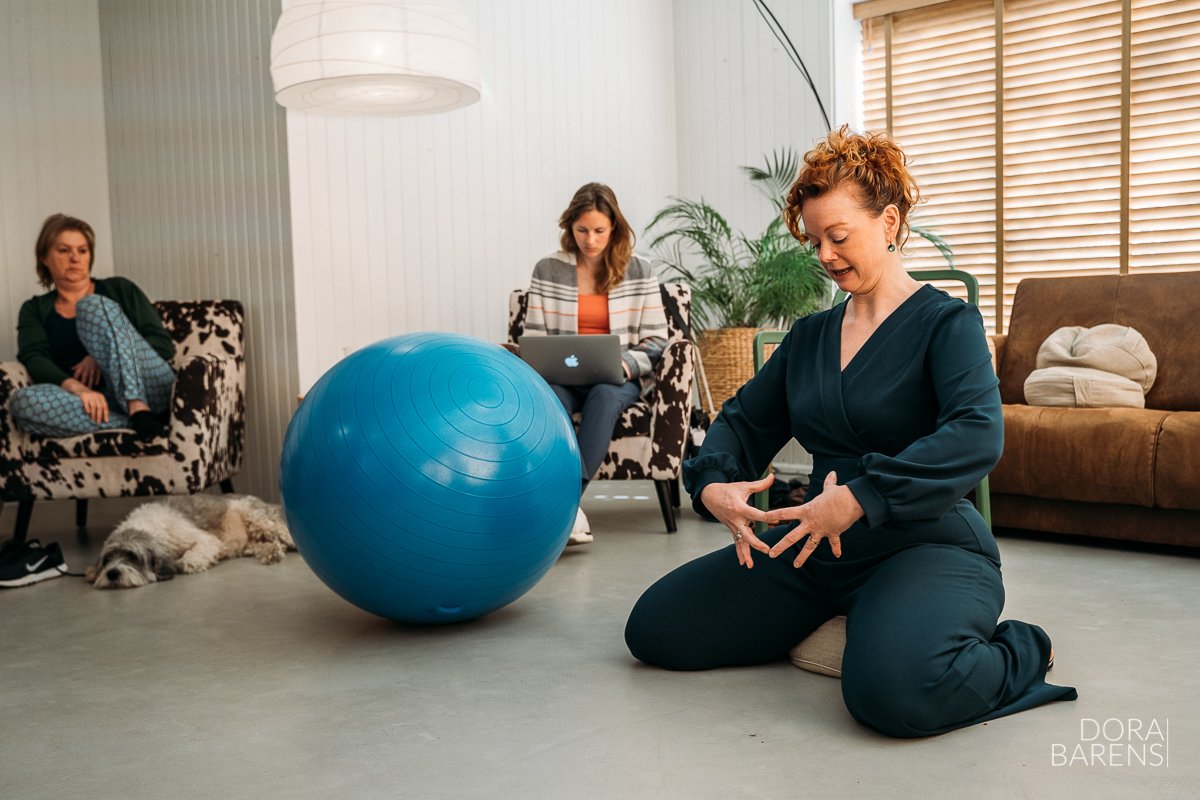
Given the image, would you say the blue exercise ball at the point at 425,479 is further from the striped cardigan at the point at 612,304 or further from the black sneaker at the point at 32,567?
the striped cardigan at the point at 612,304

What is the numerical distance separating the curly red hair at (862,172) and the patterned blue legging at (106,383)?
260 cm

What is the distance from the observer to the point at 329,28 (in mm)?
2988

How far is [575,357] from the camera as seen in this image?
3645mm

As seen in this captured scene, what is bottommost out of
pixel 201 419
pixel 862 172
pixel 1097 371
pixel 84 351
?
pixel 201 419

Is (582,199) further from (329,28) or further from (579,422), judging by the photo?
(329,28)

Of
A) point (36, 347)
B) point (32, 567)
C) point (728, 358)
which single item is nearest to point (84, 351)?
point (36, 347)

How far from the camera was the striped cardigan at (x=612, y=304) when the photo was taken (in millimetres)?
4012

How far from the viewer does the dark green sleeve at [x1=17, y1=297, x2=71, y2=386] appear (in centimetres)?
385

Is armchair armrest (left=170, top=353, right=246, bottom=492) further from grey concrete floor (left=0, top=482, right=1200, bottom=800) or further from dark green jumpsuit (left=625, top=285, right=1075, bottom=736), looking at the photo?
dark green jumpsuit (left=625, top=285, right=1075, bottom=736)

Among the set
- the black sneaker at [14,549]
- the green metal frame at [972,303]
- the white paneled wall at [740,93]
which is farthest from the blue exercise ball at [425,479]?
the white paneled wall at [740,93]

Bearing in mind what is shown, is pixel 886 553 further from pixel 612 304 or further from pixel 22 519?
pixel 22 519

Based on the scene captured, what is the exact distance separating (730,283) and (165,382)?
2.46 meters

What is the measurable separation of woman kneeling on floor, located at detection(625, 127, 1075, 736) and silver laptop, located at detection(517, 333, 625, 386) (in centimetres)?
139

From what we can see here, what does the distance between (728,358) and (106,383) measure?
8.25 feet
